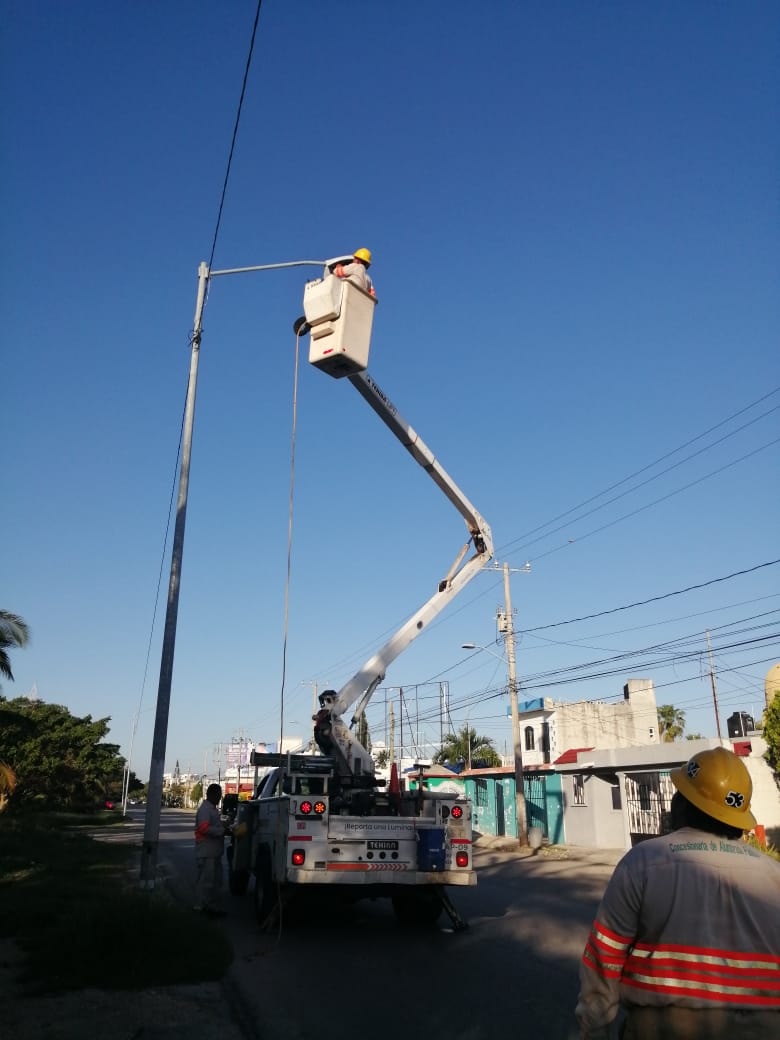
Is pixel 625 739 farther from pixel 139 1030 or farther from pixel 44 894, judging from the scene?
pixel 139 1030

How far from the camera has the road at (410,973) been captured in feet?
19.3

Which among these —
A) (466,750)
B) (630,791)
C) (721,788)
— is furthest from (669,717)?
(721,788)

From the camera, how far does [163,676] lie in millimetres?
12078

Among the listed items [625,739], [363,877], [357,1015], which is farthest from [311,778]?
[625,739]

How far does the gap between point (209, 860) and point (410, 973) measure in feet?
14.1

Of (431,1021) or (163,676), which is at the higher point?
(163,676)

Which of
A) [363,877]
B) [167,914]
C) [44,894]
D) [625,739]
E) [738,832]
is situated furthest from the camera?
[625,739]

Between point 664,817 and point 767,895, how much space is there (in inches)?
979

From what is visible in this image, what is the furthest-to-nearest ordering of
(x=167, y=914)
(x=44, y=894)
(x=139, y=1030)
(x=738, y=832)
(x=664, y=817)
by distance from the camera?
1. (x=664, y=817)
2. (x=44, y=894)
3. (x=167, y=914)
4. (x=139, y=1030)
5. (x=738, y=832)

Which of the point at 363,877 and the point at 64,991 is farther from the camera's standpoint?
the point at 363,877

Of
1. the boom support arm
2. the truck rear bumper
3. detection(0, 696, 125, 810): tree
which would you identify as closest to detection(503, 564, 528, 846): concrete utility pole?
the boom support arm

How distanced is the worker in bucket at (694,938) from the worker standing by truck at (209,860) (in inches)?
357

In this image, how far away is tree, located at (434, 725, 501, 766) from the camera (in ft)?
210

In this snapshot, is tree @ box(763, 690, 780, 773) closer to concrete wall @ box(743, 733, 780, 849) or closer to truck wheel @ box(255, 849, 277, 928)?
concrete wall @ box(743, 733, 780, 849)
